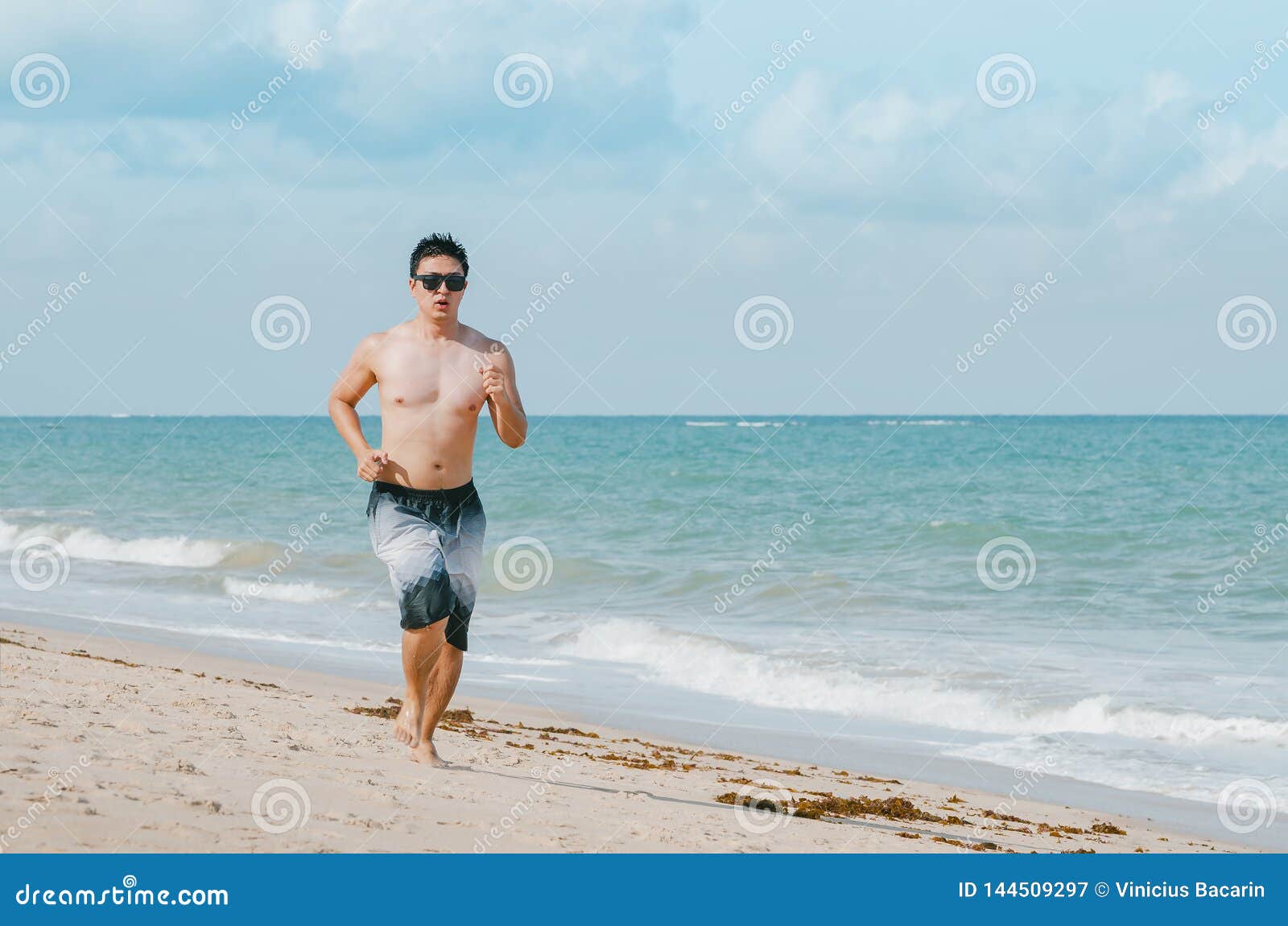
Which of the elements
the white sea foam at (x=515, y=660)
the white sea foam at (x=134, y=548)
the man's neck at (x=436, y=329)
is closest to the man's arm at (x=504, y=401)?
the man's neck at (x=436, y=329)

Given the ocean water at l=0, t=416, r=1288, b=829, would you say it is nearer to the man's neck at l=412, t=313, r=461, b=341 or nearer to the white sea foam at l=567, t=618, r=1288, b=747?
the white sea foam at l=567, t=618, r=1288, b=747

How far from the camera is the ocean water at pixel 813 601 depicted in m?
9.12

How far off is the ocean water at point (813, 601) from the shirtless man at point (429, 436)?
354cm

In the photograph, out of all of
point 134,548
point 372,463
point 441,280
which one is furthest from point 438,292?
point 134,548

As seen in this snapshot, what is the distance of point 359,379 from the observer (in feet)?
18.3

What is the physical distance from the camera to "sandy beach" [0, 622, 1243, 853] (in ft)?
13.7

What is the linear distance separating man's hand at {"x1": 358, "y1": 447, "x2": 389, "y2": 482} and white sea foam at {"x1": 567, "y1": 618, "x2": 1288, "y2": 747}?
525 centimetres

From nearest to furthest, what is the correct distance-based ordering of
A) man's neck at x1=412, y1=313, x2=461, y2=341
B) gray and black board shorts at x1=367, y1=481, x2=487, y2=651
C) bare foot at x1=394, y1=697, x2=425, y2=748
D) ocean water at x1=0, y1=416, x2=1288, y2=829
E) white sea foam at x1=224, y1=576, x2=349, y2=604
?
gray and black board shorts at x1=367, y1=481, x2=487, y2=651 < man's neck at x1=412, y1=313, x2=461, y2=341 < bare foot at x1=394, y1=697, x2=425, y2=748 < ocean water at x1=0, y1=416, x2=1288, y2=829 < white sea foam at x1=224, y1=576, x2=349, y2=604

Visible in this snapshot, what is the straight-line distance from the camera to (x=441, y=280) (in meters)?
5.44

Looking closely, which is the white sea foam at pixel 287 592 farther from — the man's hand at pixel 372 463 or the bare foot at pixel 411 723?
the man's hand at pixel 372 463

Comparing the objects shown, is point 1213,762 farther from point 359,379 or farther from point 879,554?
point 879,554

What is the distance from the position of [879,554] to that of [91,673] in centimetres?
1196

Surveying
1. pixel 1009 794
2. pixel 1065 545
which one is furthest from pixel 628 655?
pixel 1065 545

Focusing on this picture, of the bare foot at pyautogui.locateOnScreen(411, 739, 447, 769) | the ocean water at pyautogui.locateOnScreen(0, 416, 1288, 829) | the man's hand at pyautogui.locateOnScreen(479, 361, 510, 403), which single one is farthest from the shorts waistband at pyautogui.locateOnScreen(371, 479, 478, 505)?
the ocean water at pyautogui.locateOnScreen(0, 416, 1288, 829)
